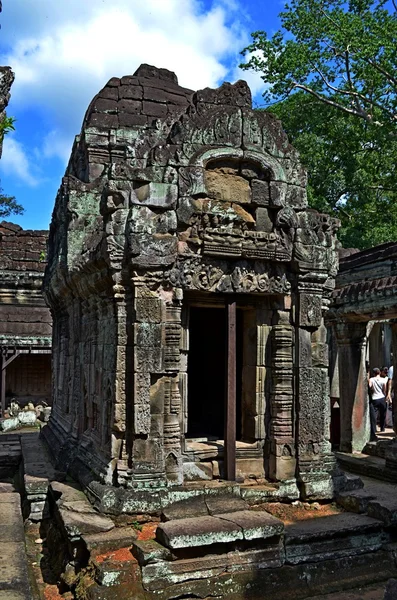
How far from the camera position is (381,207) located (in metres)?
23.4

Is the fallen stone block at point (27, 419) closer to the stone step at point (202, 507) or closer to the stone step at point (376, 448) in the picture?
the stone step at point (376, 448)

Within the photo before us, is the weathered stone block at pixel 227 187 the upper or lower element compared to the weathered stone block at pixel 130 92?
lower

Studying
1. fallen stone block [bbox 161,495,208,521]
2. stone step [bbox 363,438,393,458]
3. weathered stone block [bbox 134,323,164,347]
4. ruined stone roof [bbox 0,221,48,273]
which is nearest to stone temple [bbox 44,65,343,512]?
weathered stone block [bbox 134,323,164,347]

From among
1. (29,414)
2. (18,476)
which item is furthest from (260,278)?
(29,414)

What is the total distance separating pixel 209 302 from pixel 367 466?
525 cm

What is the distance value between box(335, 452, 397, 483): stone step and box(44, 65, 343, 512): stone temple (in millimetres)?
3082

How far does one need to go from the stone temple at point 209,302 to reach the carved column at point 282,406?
17 mm

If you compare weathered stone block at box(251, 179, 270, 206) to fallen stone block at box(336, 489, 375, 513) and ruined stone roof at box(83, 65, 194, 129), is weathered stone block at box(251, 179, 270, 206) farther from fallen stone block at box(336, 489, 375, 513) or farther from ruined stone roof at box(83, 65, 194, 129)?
ruined stone roof at box(83, 65, 194, 129)

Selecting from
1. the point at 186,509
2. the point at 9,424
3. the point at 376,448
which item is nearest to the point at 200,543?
the point at 186,509

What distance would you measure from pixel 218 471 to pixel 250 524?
1455 mm

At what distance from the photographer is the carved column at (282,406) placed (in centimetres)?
723

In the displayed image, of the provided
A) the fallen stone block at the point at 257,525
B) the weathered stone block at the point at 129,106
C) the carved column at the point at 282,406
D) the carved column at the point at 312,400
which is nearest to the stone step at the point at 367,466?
the carved column at the point at 312,400

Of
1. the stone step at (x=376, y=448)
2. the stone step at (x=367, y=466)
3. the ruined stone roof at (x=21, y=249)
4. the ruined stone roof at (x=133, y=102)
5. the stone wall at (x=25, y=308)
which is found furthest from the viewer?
the ruined stone roof at (x=21, y=249)

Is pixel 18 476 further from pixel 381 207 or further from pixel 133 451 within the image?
pixel 381 207
